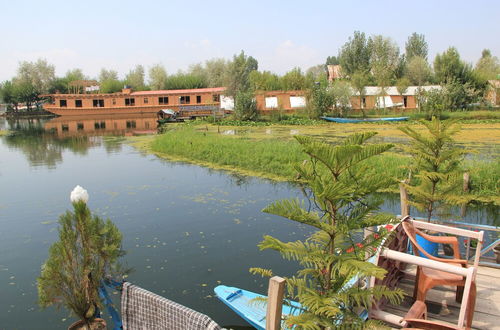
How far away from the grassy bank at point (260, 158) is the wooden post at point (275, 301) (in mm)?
8302

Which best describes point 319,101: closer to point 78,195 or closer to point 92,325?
point 78,195

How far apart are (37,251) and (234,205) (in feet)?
16.7

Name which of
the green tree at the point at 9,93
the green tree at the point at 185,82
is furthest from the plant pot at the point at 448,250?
the green tree at the point at 9,93

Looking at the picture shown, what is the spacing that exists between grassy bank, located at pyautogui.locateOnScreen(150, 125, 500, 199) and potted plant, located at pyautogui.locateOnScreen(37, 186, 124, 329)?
27.1 feet

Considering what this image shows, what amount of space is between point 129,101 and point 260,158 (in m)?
41.8

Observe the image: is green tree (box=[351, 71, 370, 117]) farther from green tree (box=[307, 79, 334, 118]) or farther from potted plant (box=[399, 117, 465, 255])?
potted plant (box=[399, 117, 465, 255])

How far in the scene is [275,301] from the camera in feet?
11.6

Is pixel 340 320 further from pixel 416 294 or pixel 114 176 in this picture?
pixel 114 176

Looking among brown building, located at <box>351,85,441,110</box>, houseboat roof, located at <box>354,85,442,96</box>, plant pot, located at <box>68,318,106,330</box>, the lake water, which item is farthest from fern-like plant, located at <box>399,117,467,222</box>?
houseboat roof, located at <box>354,85,442,96</box>

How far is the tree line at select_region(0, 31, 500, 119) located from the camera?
37.1 metres

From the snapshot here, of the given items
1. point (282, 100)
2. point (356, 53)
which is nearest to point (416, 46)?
point (356, 53)

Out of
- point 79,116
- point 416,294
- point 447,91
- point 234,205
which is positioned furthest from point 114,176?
point 79,116

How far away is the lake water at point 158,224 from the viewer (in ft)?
23.4

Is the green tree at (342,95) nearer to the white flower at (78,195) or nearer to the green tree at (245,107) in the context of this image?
the green tree at (245,107)
